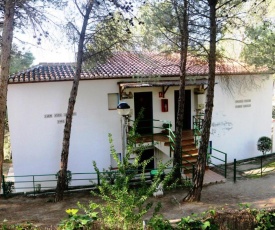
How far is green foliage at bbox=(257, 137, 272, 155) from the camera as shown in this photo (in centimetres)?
1495

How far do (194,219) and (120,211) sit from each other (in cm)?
151

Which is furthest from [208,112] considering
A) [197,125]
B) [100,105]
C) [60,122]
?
[60,122]

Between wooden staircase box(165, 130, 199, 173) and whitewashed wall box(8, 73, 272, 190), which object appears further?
wooden staircase box(165, 130, 199, 173)

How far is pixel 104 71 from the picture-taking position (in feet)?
41.0

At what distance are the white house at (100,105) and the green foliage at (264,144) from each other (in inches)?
52.5

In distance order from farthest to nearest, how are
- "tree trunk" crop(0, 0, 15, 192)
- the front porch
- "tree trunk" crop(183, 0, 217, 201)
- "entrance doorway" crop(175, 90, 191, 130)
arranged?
"entrance doorway" crop(175, 90, 191, 130) < the front porch < "tree trunk" crop(183, 0, 217, 201) < "tree trunk" crop(0, 0, 15, 192)

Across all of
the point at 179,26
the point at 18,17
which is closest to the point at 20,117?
the point at 18,17

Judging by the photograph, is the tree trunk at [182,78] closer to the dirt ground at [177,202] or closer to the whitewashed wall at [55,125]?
the dirt ground at [177,202]

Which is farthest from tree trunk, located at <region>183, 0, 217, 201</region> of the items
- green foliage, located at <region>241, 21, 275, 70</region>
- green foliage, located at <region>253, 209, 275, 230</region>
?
green foliage, located at <region>253, 209, 275, 230</region>

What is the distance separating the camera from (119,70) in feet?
41.8

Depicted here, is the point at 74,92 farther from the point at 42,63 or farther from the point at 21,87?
the point at 42,63

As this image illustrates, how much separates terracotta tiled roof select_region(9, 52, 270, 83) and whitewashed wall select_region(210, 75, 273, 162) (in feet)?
5.25

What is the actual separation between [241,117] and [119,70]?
269 inches

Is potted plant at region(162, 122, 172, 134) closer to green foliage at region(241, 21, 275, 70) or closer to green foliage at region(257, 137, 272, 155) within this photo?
green foliage at region(241, 21, 275, 70)
